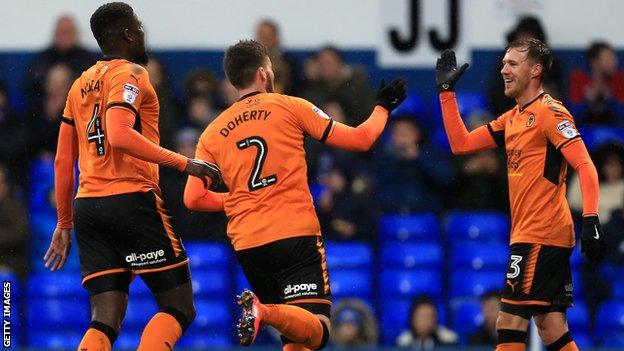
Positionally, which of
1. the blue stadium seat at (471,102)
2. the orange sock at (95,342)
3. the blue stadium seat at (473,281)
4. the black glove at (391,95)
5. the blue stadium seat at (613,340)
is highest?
the black glove at (391,95)

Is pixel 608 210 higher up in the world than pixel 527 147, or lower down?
lower down

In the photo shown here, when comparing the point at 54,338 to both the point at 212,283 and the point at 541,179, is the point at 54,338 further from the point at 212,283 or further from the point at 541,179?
the point at 541,179

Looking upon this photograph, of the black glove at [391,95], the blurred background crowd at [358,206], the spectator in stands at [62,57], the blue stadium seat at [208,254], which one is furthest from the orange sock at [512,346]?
the spectator in stands at [62,57]

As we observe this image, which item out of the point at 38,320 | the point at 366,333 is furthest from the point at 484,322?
the point at 38,320

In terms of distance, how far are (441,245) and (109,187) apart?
18.7 ft

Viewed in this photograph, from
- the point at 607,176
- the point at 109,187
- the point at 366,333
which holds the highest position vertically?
the point at 109,187

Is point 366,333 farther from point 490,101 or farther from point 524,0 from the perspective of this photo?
point 524,0

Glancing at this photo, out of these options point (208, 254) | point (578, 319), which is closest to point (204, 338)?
point (208, 254)

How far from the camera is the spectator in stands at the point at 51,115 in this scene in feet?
42.2

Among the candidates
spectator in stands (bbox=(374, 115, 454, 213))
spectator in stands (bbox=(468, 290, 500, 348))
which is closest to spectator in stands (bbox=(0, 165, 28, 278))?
spectator in stands (bbox=(374, 115, 454, 213))

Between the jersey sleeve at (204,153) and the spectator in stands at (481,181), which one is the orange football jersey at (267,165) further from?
the spectator in stands at (481,181)

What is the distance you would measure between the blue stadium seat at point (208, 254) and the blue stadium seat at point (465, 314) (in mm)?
1947

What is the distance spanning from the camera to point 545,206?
319 inches

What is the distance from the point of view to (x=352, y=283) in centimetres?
1258
